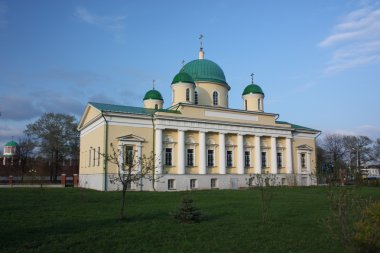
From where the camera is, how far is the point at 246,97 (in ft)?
141

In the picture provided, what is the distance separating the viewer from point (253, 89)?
141 feet

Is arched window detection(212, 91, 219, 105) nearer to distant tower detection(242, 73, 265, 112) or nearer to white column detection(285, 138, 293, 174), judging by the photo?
distant tower detection(242, 73, 265, 112)

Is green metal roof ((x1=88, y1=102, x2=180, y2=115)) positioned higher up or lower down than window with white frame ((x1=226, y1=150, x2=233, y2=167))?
higher up

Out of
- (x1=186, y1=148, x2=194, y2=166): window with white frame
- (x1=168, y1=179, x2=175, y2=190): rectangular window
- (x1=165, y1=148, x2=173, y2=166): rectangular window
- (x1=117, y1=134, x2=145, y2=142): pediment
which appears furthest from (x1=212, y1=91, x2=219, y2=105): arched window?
(x1=117, y1=134, x2=145, y2=142): pediment

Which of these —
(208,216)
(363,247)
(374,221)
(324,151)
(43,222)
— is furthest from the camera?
(324,151)

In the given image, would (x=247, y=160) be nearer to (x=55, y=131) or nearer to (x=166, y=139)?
(x=166, y=139)

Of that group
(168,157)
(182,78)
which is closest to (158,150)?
(168,157)

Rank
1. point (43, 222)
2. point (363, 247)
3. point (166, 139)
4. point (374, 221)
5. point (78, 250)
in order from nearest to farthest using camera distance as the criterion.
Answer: point (363, 247) < point (374, 221) < point (78, 250) < point (43, 222) < point (166, 139)

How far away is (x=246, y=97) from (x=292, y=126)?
6.60 metres

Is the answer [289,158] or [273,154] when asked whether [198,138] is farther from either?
[289,158]

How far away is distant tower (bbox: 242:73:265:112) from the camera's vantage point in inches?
1674

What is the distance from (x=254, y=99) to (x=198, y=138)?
446 inches

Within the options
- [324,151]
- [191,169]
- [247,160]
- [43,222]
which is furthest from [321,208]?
[324,151]

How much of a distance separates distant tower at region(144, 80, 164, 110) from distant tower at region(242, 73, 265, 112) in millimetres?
10181
